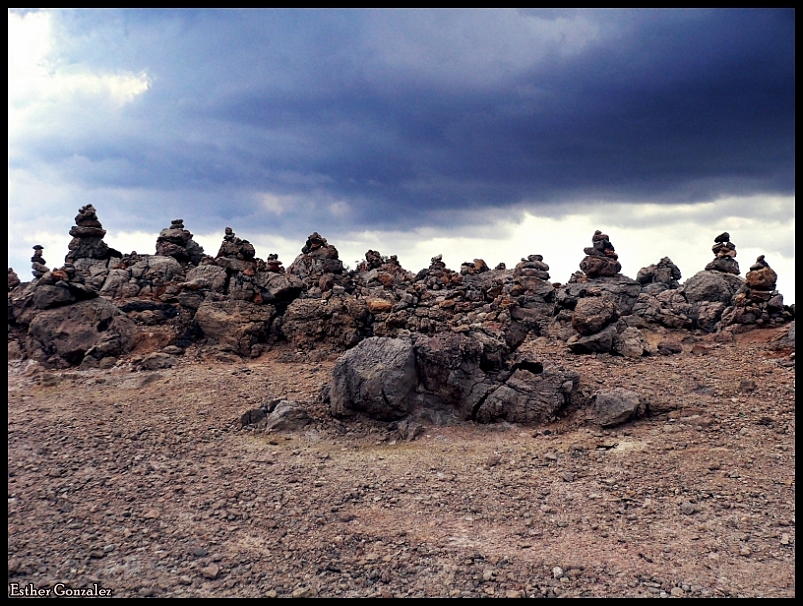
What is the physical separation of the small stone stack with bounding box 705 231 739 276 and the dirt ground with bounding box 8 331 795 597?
19.0 m

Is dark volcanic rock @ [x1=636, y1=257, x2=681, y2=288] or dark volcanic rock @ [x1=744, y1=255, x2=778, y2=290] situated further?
dark volcanic rock @ [x1=636, y1=257, x2=681, y2=288]

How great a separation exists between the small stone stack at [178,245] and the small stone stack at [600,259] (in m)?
25.1

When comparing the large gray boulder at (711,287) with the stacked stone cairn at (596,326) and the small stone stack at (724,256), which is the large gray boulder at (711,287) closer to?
the small stone stack at (724,256)

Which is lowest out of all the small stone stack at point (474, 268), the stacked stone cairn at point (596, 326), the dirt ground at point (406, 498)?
the dirt ground at point (406, 498)

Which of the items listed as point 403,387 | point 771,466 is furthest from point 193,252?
point 771,466

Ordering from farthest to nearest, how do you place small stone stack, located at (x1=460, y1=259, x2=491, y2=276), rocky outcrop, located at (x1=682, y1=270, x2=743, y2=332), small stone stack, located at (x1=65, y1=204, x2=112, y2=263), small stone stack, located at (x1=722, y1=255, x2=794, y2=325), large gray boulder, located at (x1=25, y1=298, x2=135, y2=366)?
small stone stack, located at (x1=460, y1=259, x2=491, y2=276) → small stone stack, located at (x1=65, y1=204, x2=112, y2=263) → rocky outcrop, located at (x1=682, y1=270, x2=743, y2=332) → small stone stack, located at (x1=722, y1=255, x2=794, y2=325) → large gray boulder, located at (x1=25, y1=298, x2=135, y2=366)

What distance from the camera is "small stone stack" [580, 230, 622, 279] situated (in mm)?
34438

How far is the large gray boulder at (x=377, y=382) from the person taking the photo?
12.7 metres

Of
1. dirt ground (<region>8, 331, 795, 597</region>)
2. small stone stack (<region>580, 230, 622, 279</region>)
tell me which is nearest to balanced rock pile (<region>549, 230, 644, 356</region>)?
dirt ground (<region>8, 331, 795, 597</region>)

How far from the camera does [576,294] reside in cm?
2158

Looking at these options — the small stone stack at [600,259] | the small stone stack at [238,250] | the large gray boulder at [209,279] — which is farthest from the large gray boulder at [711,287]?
the large gray boulder at [209,279]

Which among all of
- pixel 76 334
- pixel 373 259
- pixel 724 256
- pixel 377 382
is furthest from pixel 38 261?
pixel 724 256

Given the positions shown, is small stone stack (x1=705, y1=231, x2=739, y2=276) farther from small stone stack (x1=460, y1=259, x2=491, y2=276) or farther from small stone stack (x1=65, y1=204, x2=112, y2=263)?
small stone stack (x1=65, y1=204, x2=112, y2=263)

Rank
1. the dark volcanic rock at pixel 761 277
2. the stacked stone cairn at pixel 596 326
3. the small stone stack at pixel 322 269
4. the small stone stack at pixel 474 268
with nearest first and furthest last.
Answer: the stacked stone cairn at pixel 596 326, the dark volcanic rock at pixel 761 277, the small stone stack at pixel 322 269, the small stone stack at pixel 474 268
